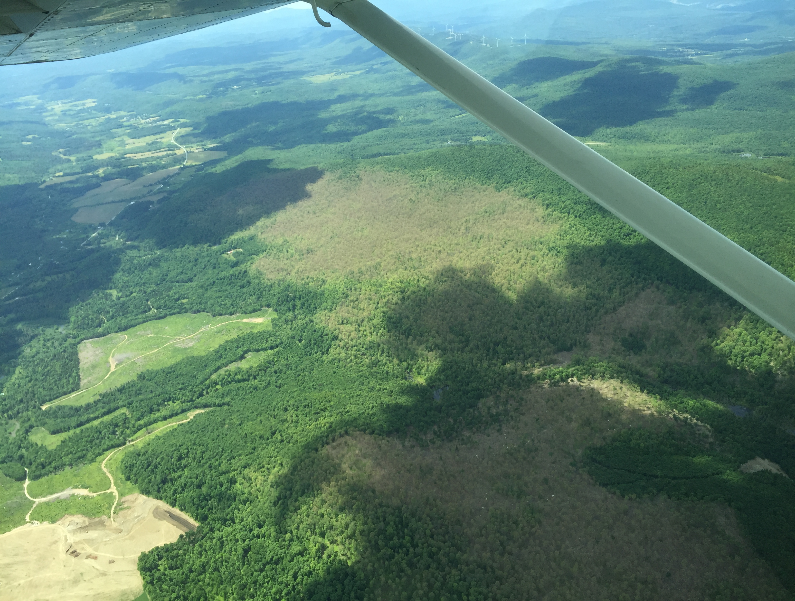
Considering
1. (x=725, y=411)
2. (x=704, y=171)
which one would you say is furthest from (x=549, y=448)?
(x=704, y=171)

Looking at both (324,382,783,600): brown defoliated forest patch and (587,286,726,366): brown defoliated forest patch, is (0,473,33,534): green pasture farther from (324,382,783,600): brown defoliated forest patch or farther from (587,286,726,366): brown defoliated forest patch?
(587,286,726,366): brown defoliated forest patch

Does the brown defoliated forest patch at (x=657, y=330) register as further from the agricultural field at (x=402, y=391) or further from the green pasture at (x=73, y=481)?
the green pasture at (x=73, y=481)

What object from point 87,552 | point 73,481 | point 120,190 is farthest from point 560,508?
point 120,190

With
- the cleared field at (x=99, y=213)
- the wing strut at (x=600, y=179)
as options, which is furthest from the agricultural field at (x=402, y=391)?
the wing strut at (x=600, y=179)

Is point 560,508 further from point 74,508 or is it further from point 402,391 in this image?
point 74,508

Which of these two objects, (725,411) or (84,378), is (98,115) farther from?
(725,411)
